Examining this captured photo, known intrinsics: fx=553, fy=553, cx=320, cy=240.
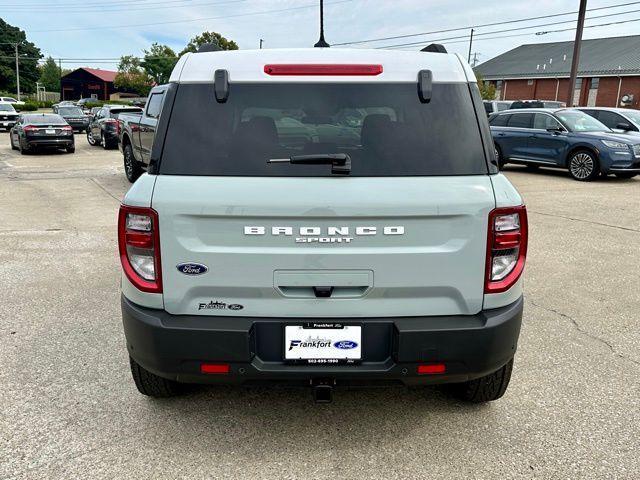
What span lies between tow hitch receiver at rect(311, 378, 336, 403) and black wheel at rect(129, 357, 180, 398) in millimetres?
993

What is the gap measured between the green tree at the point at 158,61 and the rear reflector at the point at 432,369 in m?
79.5

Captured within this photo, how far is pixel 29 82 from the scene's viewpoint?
90.0 m

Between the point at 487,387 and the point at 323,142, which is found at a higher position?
the point at 323,142

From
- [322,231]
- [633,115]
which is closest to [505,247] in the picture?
[322,231]

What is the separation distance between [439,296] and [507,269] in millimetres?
369

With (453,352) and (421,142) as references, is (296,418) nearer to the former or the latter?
(453,352)

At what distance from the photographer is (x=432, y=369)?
2584 mm

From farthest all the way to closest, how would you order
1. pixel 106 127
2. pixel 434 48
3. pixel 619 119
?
pixel 106 127 → pixel 619 119 → pixel 434 48

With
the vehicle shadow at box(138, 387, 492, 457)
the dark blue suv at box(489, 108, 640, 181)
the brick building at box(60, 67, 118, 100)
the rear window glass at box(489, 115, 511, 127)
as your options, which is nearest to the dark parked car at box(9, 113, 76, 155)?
the rear window glass at box(489, 115, 511, 127)

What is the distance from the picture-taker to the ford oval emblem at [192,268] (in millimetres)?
2521

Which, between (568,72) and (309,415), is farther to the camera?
(568,72)

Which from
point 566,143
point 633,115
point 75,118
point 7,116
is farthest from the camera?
point 7,116

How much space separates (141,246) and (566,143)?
13.5 meters

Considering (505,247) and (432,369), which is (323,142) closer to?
(505,247)
